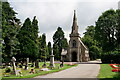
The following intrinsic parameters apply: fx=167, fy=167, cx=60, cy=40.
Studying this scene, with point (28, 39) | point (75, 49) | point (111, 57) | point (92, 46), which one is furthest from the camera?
point (92, 46)

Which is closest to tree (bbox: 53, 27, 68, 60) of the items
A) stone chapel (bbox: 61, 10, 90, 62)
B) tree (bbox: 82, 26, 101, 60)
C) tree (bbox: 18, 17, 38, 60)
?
tree (bbox: 82, 26, 101, 60)

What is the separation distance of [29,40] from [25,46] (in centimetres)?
173

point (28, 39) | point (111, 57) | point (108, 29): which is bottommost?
point (111, 57)

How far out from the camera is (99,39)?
4909 cm

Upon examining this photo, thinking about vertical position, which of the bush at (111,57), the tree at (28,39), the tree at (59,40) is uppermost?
the tree at (59,40)

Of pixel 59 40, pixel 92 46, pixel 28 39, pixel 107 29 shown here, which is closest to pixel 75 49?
pixel 92 46

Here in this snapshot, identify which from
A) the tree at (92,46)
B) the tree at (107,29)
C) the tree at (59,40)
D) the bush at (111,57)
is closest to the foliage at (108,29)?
the tree at (107,29)

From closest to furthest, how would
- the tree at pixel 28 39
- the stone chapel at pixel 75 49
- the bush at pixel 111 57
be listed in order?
the tree at pixel 28 39
the bush at pixel 111 57
the stone chapel at pixel 75 49

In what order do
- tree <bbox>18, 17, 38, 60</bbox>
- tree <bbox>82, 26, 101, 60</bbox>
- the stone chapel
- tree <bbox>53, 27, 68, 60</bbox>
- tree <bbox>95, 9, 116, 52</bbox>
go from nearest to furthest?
tree <bbox>18, 17, 38, 60</bbox>, tree <bbox>95, 9, 116, 52</bbox>, the stone chapel, tree <bbox>82, 26, 101, 60</bbox>, tree <bbox>53, 27, 68, 60</bbox>

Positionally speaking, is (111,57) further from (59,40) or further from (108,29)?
(59,40)

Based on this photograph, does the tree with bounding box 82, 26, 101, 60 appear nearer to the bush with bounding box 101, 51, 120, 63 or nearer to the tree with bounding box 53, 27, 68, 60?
the tree with bounding box 53, 27, 68, 60

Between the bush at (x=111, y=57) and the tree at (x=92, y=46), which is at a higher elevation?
the tree at (x=92, y=46)

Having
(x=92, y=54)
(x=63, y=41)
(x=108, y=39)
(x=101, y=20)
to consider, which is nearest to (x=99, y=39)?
(x=108, y=39)

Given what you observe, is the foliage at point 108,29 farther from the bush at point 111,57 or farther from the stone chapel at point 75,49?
the stone chapel at point 75,49
